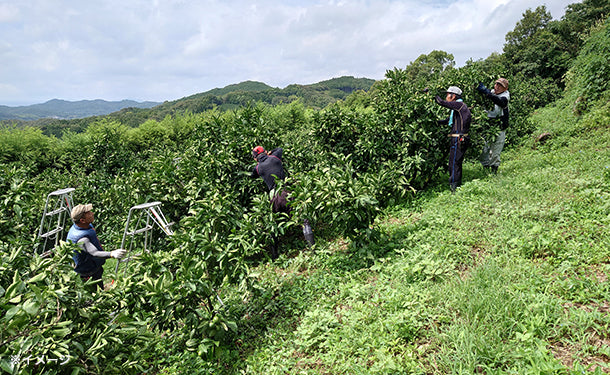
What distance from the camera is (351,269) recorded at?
12.9 feet

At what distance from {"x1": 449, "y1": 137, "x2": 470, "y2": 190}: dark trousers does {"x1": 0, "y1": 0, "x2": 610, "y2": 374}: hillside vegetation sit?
1.02 ft

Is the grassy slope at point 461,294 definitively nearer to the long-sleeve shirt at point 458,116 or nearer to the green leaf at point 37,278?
the long-sleeve shirt at point 458,116

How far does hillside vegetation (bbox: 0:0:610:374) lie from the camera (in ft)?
7.09

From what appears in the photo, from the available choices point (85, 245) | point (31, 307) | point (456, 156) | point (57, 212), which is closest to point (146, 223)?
point (85, 245)

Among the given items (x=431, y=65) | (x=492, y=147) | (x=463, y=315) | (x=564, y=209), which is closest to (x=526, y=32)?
(x=431, y=65)

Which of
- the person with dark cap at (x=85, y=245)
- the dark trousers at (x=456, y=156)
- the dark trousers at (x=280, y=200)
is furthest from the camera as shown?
the dark trousers at (x=456, y=156)

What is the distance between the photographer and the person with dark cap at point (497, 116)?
18.6 feet

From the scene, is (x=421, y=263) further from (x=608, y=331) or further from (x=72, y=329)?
(x=72, y=329)

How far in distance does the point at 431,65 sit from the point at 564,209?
51.7m

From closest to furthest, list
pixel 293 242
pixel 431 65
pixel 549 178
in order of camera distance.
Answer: pixel 549 178 → pixel 293 242 → pixel 431 65

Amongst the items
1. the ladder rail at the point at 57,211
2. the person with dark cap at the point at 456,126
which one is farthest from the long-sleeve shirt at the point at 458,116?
the ladder rail at the point at 57,211

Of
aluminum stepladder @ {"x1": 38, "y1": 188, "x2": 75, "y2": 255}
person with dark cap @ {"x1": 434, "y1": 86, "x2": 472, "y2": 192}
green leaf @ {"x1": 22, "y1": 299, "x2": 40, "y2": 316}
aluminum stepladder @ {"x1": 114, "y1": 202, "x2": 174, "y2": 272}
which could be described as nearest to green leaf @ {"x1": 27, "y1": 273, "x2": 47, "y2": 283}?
green leaf @ {"x1": 22, "y1": 299, "x2": 40, "y2": 316}

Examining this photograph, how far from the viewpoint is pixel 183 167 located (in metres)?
5.93

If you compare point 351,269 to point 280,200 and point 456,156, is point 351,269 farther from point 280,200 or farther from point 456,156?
point 456,156
